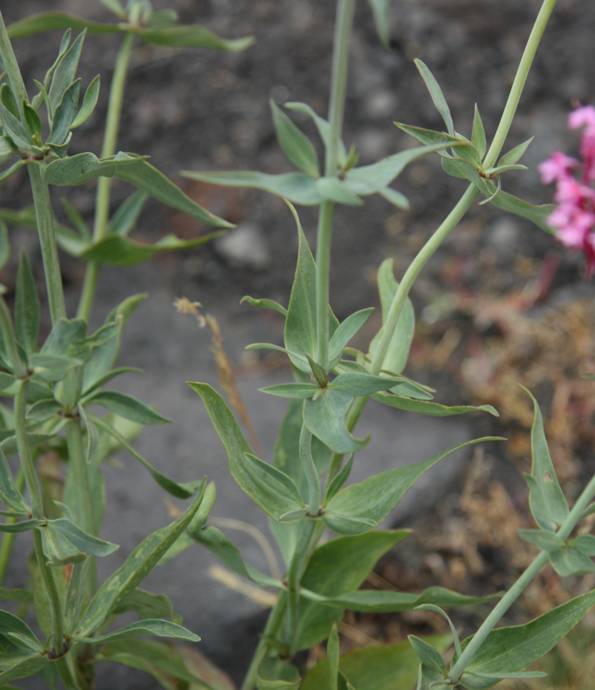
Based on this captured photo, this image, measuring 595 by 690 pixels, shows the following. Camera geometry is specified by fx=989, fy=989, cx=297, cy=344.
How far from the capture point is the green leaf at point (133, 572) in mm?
791

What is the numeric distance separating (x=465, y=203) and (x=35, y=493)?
15.4 inches

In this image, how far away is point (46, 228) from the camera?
2.53ft

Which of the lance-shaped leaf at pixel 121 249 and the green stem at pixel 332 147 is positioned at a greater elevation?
the green stem at pixel 332 147

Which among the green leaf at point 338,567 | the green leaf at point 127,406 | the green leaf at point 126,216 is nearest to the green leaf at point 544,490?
the green leaf at point 338,567

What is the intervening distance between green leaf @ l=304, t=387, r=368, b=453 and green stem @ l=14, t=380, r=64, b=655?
21cm

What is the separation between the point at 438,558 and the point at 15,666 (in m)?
0.82

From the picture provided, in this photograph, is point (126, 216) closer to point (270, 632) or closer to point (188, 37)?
point (188, 37)

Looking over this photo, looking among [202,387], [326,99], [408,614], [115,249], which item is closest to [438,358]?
[408,614]

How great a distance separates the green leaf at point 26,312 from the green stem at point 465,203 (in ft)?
0.95

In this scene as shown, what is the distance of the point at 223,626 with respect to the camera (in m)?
1.27

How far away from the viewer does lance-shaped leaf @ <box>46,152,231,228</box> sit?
0.71m

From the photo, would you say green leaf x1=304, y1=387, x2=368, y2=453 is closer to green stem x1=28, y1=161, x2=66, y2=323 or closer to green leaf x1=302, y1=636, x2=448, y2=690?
green stem x1=28, y1=161, x2=66, y2=323

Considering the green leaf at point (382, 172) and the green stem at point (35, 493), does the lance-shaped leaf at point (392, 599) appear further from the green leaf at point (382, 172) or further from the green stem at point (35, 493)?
the green leaf at point (382, 172)

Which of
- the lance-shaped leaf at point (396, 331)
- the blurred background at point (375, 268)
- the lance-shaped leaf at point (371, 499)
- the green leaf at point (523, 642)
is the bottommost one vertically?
the blurred background at point (375, 268)
